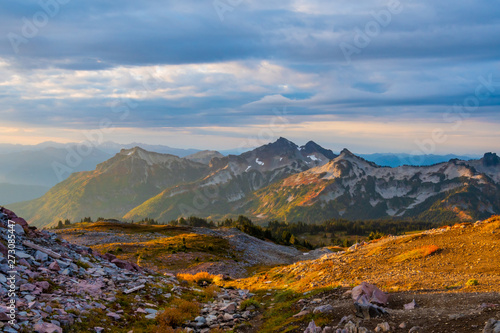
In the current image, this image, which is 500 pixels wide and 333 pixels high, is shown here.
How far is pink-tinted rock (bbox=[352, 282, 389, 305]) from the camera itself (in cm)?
1614

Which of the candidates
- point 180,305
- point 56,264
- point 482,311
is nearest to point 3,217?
point 56,264

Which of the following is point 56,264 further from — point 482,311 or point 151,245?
point 151,245

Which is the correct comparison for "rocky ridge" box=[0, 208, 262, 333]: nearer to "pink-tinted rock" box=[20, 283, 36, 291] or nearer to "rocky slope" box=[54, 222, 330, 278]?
"pink-tinted rock" box=[20, 283, 36, 291]

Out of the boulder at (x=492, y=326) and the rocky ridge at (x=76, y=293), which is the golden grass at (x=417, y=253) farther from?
the boulder at (x=492, y=326)

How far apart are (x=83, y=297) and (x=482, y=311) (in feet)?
66.7

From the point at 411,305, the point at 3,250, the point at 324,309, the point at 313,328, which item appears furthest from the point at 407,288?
the point at 3,250

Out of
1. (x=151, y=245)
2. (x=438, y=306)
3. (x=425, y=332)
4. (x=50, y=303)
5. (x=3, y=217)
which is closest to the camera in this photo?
(x=425, y=332)

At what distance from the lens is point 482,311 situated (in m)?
12.9

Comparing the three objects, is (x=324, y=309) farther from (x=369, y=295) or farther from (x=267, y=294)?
(x=267, y=294)

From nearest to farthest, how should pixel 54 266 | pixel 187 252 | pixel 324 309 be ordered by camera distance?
pixel 324 309
pixel 54 266
pixel 187 252

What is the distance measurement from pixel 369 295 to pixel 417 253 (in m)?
15.4

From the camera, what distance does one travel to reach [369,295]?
55.0 feet

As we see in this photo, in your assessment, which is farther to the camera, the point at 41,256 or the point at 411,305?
the point at 41,256

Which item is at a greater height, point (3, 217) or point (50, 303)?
point (3, 217)
